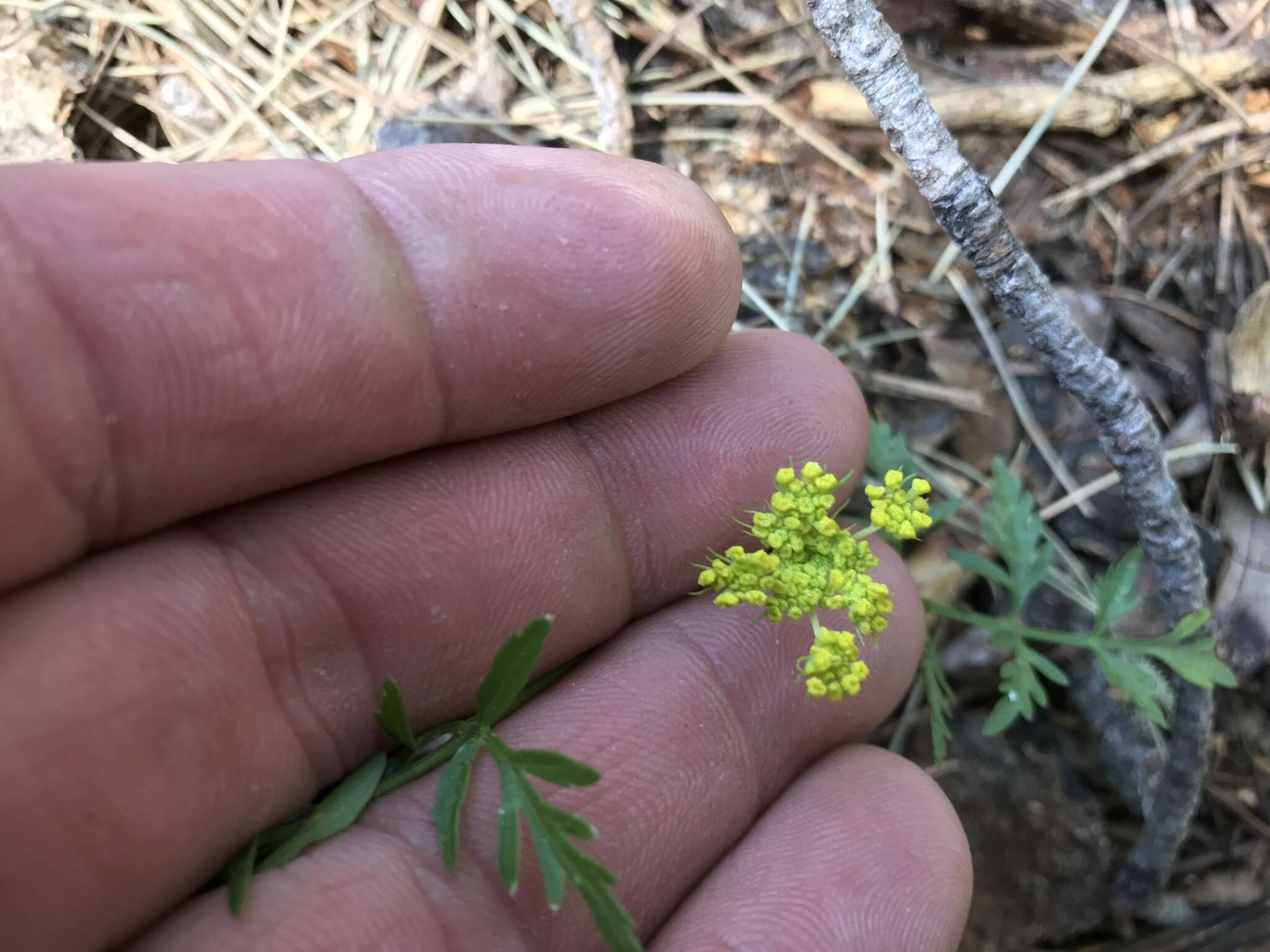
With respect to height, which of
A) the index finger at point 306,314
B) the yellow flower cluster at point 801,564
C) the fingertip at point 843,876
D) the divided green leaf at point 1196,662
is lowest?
the fingertip at point 843,876

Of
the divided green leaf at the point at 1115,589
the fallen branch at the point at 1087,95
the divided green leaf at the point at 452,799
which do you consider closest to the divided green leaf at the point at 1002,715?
the divided green leaf at the point at 1115,589

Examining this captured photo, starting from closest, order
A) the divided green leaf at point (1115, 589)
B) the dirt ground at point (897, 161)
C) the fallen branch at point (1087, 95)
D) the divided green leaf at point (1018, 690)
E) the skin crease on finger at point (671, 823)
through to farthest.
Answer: the skin crease on finger at point (671, 823)
the divided green leaf at point (1018, 690)
the divided green leaf at point (1115, 589)
the dirt ground at point (897, 161)
the fallen branch at point (1087, 95)

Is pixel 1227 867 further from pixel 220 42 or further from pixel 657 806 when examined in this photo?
pixel 220 42

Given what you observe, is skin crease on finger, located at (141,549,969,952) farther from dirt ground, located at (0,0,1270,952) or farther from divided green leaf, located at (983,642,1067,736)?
dirt ground, located at (0,0,1270,952)

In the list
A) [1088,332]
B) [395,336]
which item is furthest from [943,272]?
[395,336]

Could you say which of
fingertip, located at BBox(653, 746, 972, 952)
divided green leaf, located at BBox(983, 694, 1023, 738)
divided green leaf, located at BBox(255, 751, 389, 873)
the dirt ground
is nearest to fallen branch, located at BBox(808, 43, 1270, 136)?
the dirt ground

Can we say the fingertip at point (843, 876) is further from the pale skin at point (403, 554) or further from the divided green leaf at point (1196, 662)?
the divided green leaf at point (1196, 662)
